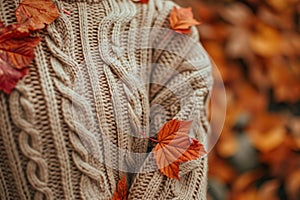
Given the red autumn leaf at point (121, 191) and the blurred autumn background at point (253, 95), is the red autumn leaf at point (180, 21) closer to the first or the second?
the red autumn leaf at point (121, 191)

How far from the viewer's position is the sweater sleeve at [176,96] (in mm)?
991

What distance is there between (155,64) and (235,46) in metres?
0.85

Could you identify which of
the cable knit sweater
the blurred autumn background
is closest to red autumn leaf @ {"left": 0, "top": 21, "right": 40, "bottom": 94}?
the cable knit sweater

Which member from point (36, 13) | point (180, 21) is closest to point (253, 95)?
point (180, 21)

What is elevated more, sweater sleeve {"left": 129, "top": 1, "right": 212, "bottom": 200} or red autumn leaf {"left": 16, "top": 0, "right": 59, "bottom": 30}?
red autumn leaf {"left": 16, "top": 0, "right": 59, "bottom": 30}

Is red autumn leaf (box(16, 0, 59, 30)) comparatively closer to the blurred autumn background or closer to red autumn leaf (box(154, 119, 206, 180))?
red autumn leaf (box(154, 119, 206, 180))

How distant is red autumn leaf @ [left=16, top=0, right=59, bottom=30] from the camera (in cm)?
92

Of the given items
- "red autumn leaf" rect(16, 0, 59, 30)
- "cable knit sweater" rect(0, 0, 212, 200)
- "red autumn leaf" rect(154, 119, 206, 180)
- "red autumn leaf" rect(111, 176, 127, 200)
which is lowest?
"red autumn leaf" rect(111, 176, 127, 200)

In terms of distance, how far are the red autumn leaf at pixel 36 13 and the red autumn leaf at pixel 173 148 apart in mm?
269

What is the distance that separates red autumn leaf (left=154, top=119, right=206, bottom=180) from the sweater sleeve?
16 mm

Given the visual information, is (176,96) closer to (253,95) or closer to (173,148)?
(173,148)

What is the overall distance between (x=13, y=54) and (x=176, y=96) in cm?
30

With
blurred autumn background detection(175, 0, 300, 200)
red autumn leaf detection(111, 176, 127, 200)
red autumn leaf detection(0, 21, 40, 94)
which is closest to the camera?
red autumn leaf detection(0, 21, 40, 94)

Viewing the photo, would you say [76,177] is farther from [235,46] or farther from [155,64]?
[235,46]
